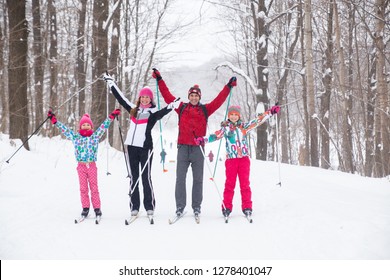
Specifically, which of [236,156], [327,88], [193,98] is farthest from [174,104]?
[327,88]

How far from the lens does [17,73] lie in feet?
28.6

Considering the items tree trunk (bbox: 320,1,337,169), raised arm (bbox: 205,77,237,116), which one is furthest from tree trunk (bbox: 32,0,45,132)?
tree trunk (bbox: 320,1,337,169)

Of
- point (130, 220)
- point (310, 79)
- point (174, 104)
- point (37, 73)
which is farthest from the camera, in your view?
point (37, 73)

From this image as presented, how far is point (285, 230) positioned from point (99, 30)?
1165 centimetres

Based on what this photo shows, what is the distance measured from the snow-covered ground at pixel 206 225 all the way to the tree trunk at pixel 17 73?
1387 millimetres

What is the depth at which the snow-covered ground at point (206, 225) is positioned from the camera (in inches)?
148

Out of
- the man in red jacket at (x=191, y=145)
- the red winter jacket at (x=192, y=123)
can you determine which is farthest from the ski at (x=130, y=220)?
the red winter jacket at (x=192, y=123)

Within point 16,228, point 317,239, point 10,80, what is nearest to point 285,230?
point 317,239

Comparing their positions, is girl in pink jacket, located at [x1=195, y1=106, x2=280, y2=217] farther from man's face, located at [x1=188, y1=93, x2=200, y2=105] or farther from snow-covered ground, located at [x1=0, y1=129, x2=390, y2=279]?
man's face, located at [x1=188, y1=93, x2=200, y2=105]

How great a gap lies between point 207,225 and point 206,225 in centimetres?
1

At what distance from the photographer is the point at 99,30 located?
533 inches

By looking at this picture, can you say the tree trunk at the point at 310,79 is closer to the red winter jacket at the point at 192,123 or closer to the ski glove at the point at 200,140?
the red winter jacket at the point at 192,123

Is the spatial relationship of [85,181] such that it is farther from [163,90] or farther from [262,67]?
[262,67]

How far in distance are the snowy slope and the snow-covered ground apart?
0.04ft
